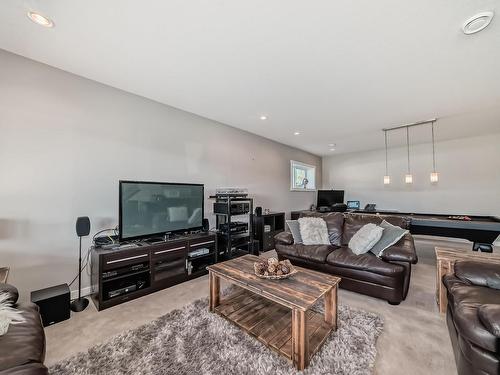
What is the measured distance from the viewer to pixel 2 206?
2.09 meters

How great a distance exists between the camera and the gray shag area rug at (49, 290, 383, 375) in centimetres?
148

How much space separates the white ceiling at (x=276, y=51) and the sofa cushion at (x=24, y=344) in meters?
2.23

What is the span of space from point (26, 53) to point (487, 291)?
4.61m

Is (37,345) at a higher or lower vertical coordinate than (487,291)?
lower

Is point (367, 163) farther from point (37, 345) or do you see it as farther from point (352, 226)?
point (37, 345)

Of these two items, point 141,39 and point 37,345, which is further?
point 141,39

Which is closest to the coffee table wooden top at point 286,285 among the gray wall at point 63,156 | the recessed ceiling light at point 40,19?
the gray wall at point 63,156

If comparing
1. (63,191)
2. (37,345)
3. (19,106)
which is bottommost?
(37,345)

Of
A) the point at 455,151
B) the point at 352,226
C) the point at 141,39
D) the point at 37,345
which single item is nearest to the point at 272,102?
the point at 141,39

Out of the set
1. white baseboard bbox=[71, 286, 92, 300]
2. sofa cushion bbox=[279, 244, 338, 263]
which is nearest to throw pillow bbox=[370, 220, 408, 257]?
sofa cushion bbox=[279, 244, 338, 263]

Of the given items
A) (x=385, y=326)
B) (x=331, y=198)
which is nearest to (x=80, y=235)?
(x=385, y=326)

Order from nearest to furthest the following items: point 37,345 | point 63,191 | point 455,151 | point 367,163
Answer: point 37,345 < point 63,191 < point 455,151 < point 367,163

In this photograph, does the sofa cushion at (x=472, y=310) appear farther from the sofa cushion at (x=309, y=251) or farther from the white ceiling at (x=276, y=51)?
the white ceiling at (x=276, y=51)

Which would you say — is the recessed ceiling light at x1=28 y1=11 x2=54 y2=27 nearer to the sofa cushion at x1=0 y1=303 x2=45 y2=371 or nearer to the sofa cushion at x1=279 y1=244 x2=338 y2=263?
the sofa cushion at x1=0 y1=303 x2=45 y2=371
